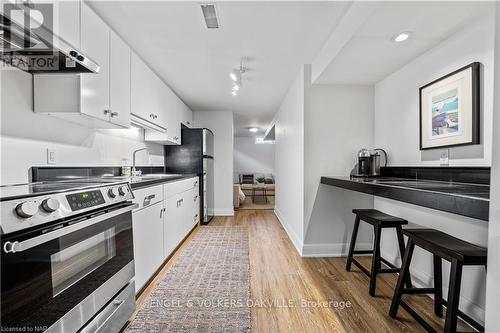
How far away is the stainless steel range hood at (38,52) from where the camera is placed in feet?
4.03

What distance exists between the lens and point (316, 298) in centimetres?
204

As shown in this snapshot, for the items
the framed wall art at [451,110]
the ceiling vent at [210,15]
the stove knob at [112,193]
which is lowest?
the stove knob at [112,193]

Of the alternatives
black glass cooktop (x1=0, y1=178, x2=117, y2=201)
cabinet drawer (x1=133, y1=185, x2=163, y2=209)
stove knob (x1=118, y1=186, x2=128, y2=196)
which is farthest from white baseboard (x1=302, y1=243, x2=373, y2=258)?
black glass cooktop (x1=0, y1=178, x2=117, y2=201)

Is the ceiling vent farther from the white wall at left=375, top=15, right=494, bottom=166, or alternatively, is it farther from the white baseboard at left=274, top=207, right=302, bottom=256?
the white baseboard at left=274, top=207, right=302, bottom=256

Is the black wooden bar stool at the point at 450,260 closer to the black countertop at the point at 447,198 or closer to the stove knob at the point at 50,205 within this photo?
the black countertop at the point at 447,198

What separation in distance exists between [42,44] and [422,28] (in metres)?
2.48

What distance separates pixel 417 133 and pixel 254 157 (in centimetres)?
833

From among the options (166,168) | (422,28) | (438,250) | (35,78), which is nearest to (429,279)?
(438,250)

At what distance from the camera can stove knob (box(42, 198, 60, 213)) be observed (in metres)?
1.04

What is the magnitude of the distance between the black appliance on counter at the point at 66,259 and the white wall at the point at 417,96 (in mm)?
2474

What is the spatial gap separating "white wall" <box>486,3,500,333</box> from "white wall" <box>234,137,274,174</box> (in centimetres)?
975

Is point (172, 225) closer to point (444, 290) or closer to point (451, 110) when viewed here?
point (444, 290)

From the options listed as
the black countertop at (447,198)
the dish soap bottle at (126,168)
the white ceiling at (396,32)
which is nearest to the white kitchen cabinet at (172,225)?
the dish soap bottle at (126,168)

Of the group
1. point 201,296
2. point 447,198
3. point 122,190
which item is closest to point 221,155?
point 201,296
